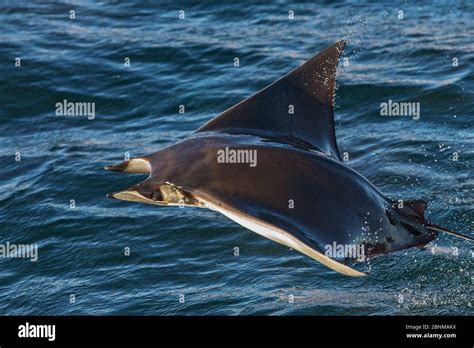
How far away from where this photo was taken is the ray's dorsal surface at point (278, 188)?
671 cm

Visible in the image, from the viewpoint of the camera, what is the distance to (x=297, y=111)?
8398 mm

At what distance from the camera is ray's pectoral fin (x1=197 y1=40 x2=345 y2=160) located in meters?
8.17

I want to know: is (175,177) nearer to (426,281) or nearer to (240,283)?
(240,283)

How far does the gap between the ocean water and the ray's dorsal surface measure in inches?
45.1

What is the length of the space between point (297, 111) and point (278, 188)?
4.91ft

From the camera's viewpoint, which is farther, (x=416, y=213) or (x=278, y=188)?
(x=416, y=213)

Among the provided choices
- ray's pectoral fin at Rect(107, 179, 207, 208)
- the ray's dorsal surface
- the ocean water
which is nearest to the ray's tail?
the ray's dorsal surface

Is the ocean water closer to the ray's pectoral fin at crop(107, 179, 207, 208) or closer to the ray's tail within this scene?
the ray's tail

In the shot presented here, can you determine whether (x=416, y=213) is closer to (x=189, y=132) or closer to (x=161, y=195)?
(x=161, y=195)

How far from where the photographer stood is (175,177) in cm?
710

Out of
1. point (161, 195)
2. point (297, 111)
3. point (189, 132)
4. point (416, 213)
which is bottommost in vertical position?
point (416, 213)

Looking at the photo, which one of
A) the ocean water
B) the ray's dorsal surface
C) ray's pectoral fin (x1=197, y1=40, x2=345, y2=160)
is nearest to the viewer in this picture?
the ray's dorsal surface

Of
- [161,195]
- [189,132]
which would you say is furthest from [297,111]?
[189,132]

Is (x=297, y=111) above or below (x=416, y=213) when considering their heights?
above
